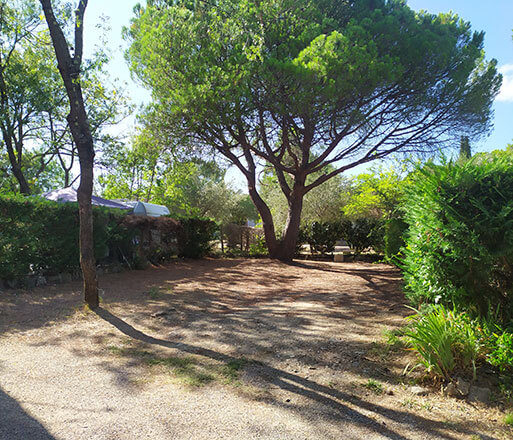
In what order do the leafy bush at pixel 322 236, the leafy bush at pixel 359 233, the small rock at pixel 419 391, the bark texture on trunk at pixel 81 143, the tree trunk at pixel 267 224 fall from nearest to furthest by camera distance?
the small rock at pixel 419 391 → the bark texture on trunk at pixel 81 143 → the tree trunk at pixel 267 224 → the leafy bush at pixel 359 233 → the leafy bush at pixel 322 236

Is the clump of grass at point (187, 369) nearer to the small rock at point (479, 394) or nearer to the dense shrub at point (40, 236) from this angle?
the small rock at point (479, 394)

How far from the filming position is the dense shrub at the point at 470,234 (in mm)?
2705

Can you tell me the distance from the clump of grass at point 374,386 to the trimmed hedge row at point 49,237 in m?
6.42

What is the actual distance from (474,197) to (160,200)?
22.7 m

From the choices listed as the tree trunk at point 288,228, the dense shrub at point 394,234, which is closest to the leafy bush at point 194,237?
the tree trunk at point 288,228

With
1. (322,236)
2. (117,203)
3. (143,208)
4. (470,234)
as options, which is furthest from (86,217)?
(322,236)

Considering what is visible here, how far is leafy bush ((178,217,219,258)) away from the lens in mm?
Answer: 12641

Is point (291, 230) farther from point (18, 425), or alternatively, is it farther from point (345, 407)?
point (18, 425)

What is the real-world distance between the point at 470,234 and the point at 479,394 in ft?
3.78


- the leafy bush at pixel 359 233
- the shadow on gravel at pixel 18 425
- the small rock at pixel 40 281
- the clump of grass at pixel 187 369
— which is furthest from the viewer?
the leafy bush at pixel 359 233

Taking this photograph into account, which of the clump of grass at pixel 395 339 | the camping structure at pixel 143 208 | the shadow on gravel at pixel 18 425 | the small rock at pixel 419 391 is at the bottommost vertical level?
the shadow on gravel at pixel 18 425

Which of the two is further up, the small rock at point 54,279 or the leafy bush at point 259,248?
the leafy bush at point 259,248

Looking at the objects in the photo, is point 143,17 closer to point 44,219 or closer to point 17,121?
point 44,219

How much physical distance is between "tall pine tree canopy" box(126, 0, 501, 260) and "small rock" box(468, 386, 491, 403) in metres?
→ 7.07
